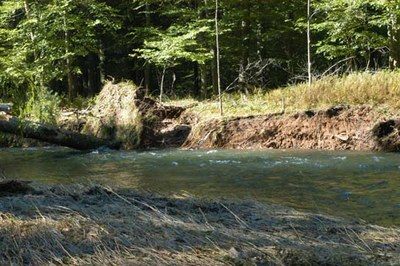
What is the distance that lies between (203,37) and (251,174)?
558 inches

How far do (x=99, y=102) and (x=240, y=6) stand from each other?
9.63 metres

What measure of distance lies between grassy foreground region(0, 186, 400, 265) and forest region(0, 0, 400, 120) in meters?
12.3

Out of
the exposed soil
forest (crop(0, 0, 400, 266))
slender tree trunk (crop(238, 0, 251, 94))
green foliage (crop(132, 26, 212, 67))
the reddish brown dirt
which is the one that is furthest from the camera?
slender tree trunk (crop(238, 0, 251, 94))

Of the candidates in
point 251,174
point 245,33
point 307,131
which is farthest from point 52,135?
point 245,33

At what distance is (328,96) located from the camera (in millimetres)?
16531

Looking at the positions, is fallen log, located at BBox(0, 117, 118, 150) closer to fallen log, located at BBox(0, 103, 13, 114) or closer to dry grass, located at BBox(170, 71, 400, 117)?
fallen log, located at BBox(0, 103, 13, 114)

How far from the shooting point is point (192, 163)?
12516 millimetres

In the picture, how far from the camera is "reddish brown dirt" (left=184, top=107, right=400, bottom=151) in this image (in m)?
14.3

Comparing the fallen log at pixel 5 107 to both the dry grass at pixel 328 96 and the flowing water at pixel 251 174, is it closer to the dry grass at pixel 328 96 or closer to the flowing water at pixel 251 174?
the flowing water at pixel 251 174

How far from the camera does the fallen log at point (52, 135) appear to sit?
1302cm

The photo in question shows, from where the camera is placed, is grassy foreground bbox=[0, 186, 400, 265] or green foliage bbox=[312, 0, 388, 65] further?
green foliage bbox=[312, 0, 388, 65]

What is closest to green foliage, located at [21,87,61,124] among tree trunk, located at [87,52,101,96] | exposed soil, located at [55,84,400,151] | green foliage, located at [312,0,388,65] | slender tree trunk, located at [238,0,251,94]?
exposed soil, located at [55,84,400,151]

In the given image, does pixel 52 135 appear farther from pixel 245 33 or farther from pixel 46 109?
pixel 245 33

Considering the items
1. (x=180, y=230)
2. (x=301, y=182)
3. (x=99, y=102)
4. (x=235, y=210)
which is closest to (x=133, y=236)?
(x=180, y=230)
